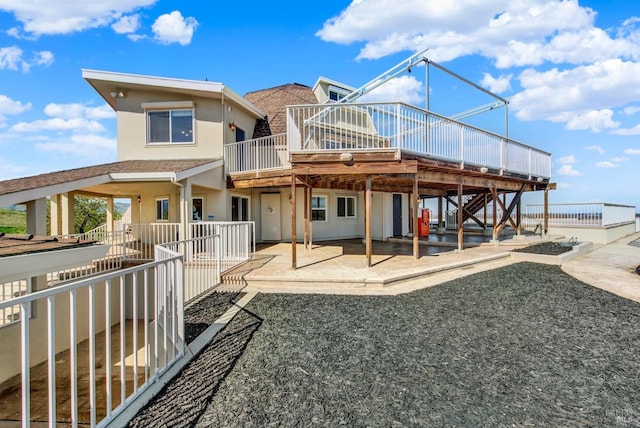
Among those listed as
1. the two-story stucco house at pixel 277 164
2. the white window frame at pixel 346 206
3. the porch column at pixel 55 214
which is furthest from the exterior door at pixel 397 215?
A: the porch column at pixel 55 214

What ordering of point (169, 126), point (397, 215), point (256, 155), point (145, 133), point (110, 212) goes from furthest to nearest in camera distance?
point (110, 212)
point (397, 215)
point (169, 126)
point (145, 133)
point (256, 155)

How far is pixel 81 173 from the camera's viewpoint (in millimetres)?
9070

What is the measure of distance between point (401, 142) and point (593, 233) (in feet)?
50.2

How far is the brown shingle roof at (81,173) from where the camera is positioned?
23.4 ft

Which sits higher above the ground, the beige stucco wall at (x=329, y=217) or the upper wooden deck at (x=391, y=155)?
the upper wooden deck at (x=391, y=155)

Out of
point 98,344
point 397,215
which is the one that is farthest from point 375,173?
point 397,215

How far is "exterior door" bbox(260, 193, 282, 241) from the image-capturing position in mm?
13526

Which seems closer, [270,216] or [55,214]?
[55,214]

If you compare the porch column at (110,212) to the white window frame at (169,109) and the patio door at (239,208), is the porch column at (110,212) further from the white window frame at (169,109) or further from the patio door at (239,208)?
A: the patio door at (239,208)

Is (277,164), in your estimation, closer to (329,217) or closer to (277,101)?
(329,217)

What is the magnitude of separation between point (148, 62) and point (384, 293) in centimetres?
1607

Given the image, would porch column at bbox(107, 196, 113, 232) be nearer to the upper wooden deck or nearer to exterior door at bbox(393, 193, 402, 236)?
Answer: the upper wooden deck

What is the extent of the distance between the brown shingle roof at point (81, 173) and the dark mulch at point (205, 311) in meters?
5.00

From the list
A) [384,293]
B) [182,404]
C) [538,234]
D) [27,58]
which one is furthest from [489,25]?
[27,58]
